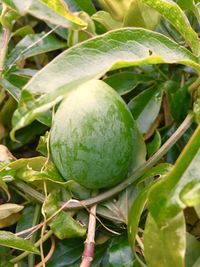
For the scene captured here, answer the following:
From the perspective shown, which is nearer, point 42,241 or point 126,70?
point 42,241

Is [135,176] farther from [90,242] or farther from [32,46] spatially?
[32,46]

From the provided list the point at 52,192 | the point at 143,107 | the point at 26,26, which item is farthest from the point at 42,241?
the point at 26,26

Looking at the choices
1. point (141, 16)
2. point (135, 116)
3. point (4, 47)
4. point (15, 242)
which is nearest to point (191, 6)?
point (141, 16)

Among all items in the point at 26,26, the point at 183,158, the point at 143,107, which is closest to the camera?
the point at 183,158

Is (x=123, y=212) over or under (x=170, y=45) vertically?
under

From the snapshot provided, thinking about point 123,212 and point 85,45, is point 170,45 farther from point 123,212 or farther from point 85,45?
point 123,212

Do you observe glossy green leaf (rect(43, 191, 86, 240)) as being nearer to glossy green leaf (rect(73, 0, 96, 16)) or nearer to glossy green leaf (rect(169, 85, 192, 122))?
glossy green leaf (rect(169, 85, 192, 122))
